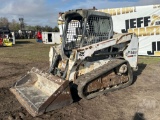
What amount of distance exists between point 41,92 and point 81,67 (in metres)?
1.24

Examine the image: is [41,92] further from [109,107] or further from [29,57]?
[29,57]

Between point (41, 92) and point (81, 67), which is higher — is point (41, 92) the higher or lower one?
the lower one

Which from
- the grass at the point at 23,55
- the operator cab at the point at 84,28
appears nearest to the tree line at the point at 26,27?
the grass at the point at 23,55

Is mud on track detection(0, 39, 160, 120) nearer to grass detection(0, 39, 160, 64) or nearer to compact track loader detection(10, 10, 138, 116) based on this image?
compact track loader detection(10, 10, 138, 116)

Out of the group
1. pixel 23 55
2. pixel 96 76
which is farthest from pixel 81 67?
pixel 23 55

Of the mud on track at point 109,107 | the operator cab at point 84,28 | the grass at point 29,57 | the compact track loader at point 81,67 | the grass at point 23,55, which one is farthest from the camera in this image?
the grass at point 23,55

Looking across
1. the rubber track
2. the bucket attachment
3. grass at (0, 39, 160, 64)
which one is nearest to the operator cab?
the rubber track

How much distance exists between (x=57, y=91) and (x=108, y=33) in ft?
8.61

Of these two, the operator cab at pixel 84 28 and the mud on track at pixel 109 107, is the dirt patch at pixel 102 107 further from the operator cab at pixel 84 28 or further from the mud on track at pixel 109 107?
the operator cab at pixel 84 28

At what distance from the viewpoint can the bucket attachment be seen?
15.9 ft

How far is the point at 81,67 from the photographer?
587cm

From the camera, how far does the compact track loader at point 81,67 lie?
5.24 m

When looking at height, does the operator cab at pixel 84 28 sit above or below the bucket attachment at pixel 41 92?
above

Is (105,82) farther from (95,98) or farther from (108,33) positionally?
(108,33)
